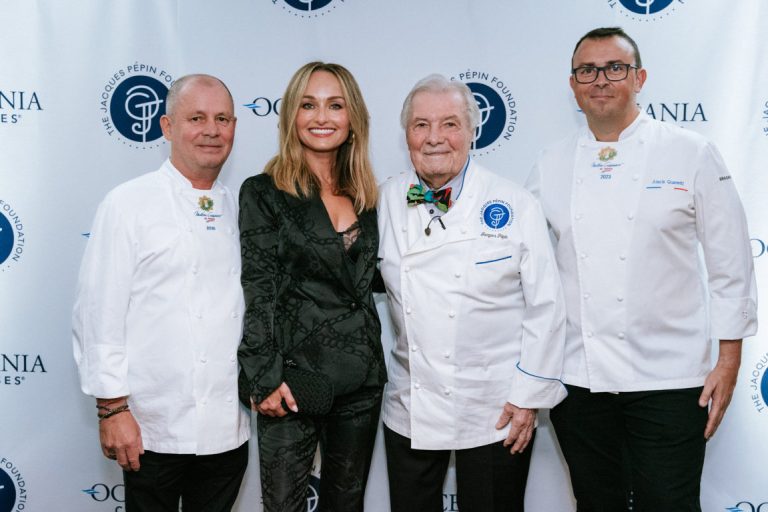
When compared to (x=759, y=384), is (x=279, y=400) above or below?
above

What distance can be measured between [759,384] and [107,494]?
278cm

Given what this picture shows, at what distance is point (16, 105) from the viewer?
270 cm

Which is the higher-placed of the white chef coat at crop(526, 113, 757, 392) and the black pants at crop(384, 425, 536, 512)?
the white chef coat at crop(526, 113, 757, 392)

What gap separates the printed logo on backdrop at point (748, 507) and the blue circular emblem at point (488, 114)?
5.91 feet

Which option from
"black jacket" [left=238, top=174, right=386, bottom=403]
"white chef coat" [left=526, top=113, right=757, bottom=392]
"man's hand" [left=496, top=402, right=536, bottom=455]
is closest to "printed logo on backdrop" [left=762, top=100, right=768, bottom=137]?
"white chef coat" [left=526, top=113, right=757, bottom=392]

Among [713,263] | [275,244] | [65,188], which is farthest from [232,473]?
[713,263]

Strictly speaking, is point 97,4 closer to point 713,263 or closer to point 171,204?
point 171,204

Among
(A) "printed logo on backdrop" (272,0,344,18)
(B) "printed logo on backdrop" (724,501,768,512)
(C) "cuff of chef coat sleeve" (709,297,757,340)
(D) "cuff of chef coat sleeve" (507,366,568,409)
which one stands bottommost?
(B) "printed logo on backdrop" (724,501,768,512)

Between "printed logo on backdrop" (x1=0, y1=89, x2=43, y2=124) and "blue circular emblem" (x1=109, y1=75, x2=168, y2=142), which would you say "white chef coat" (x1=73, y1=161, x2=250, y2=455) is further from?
"printed logo on backdrop" (x1=0, y1=89, x2=43, y2=124)

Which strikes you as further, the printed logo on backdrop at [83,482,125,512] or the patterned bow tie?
the printed logo on backdrop at [83,482,125,512]

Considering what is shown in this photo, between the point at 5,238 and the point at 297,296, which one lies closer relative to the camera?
the point at 297,296

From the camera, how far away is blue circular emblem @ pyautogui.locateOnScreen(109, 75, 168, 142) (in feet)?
8.90

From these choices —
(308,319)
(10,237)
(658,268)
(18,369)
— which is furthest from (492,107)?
(18,369)

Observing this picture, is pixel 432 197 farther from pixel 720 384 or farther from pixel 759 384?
pixel 759 384
